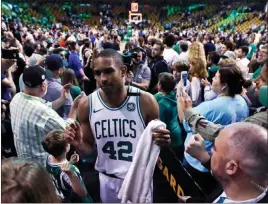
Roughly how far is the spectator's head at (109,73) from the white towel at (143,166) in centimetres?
48

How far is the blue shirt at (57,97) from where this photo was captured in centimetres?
326

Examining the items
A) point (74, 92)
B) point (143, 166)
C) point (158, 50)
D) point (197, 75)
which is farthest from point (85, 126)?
point (158, 50)

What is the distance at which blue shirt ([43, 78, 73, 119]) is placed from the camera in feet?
10.7

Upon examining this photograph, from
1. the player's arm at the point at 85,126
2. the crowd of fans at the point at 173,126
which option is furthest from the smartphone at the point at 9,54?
the player's arm at the point at 85,126

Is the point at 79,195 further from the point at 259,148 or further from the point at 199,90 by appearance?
the point at 199,90

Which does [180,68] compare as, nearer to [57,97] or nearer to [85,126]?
[57,97]

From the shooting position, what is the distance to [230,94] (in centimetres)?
243

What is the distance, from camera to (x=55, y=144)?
2.13 metres

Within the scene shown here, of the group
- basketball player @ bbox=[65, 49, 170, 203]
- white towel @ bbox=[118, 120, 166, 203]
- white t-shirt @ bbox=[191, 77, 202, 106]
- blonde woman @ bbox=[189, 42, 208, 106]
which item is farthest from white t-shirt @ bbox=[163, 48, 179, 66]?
white towel @ bbox=[118, 120, 166, 203]

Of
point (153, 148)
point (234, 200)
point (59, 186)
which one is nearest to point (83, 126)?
point (59, 186)

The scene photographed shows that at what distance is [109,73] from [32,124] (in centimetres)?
57

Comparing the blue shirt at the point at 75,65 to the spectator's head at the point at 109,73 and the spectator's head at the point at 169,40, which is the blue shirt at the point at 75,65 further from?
the spectator's head at the point at 109,73

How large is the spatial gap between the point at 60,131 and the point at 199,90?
6.06 ft

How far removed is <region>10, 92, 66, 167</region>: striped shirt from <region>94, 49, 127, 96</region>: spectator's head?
0.36m
